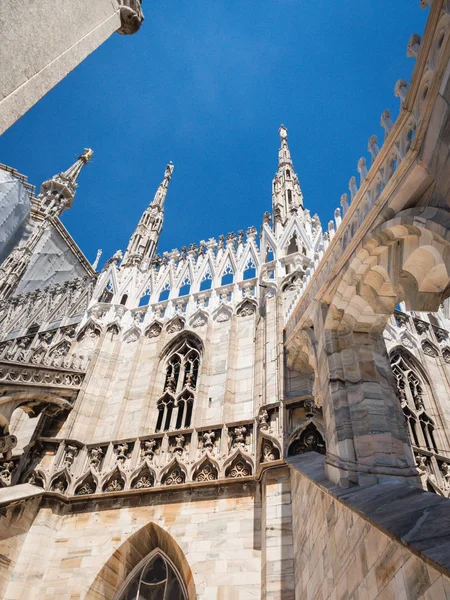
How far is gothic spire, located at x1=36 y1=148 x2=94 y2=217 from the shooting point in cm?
2938

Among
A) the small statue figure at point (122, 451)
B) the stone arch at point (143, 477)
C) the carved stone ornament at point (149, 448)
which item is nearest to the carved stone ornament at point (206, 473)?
the stone arch at point (143, 477)

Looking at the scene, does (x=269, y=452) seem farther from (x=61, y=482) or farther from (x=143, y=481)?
(x=61, y=482)

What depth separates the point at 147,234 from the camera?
1759 cm

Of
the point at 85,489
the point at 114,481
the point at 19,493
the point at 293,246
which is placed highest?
the point at 293,246

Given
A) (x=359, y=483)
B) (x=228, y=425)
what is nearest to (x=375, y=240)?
(x=359, y=483)

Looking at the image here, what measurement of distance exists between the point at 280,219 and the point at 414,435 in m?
6.82

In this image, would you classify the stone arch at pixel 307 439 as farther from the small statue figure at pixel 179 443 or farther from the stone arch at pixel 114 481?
the stone arch at pixel 114 481

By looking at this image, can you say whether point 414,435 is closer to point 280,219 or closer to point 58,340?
point 280,219

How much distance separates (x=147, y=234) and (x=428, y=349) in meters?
10.6

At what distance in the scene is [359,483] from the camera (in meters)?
5.11

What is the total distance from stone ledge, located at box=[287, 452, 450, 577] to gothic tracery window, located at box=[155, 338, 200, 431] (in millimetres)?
5449

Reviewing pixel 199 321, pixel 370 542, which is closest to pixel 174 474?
pixel 199 321

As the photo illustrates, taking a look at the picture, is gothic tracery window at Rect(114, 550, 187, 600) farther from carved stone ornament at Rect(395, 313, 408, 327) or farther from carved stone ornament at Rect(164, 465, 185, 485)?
carved stone ornament at Rect(395, 313, 408, 327)

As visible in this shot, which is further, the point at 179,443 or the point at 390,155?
the point at 179,443
